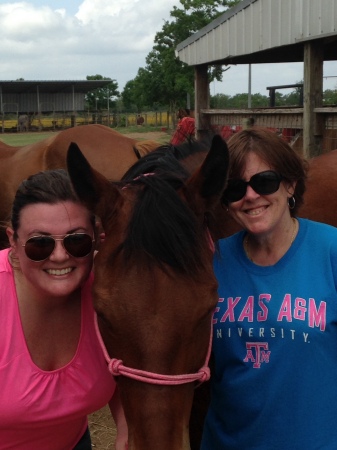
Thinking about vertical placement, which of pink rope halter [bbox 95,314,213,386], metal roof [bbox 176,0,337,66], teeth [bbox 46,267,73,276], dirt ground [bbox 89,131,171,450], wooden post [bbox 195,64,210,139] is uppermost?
metal roof [bbox 176,0,337,66]

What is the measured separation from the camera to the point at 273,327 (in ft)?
6.25

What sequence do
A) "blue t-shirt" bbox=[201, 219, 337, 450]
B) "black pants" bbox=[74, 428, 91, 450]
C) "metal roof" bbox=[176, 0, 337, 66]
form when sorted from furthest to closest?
1. "metal roof" bbox=[176, 0, 337, 66]
2. "black pants" bbox=[74, 428, 91, 450]
3. "blue t-shirt" bbox=[201, 219, 337, 450]

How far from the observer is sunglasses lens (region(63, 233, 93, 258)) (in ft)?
6.40

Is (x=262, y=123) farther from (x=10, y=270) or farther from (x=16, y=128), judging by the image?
(x=16, y=128)

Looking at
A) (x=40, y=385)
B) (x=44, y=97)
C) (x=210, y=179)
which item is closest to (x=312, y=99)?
(x=210, y=179)

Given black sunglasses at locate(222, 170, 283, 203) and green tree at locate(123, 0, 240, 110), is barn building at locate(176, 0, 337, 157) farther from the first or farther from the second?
green tree at locate(123, 0, 240, 110)

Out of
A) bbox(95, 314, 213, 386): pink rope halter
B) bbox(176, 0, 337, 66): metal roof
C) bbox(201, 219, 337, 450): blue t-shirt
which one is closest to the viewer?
bbox(95, 314, 213, 386): pink rope halter

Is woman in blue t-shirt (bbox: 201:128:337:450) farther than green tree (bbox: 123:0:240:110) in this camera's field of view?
No

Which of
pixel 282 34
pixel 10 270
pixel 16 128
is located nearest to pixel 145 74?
pixel 16 128

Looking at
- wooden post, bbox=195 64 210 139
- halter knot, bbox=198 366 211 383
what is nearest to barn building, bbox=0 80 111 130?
wooden post, bbox=195 64 210 139

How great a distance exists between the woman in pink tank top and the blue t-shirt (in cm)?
53

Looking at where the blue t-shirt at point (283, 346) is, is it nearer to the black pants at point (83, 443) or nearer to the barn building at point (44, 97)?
Answer: the black pants at point (83, 443)

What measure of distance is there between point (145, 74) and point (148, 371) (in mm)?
37732

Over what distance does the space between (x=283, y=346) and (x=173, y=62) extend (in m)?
34.2
